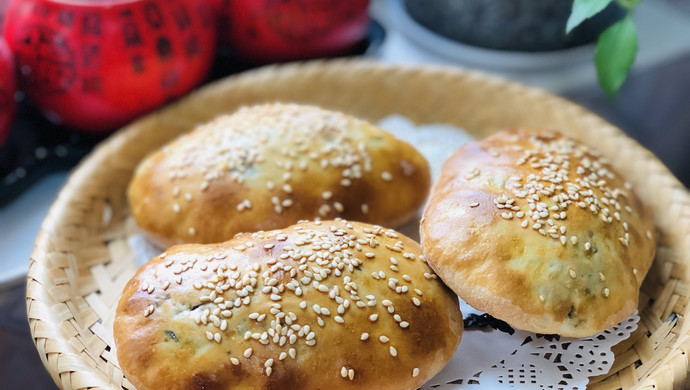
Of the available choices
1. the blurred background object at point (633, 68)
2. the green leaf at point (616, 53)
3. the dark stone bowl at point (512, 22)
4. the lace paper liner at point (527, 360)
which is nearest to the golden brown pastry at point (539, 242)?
the lace paper liner at point (527, 360)

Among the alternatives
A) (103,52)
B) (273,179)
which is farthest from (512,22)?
(103,52)

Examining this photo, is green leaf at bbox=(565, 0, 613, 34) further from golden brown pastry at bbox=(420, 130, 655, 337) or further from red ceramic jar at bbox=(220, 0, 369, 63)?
red ceramic jar at bbox=(220, 0, 369, 63)

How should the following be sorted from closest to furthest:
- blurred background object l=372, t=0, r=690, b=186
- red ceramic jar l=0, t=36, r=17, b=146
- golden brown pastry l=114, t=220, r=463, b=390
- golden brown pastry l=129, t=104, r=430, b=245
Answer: golden brown pastry l=114, t=220, r=463, b=390 → golden brown pastry l=129, t=104, r=430, b=245 → red ceramic jar l=0, t=36, r=17, b=146 → blurred background object l=372, t=0, r=690, b=186

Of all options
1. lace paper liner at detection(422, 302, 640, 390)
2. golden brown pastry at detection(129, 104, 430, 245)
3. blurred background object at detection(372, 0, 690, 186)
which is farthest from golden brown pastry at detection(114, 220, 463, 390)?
blurred background object at detection(372, 0, 690, 186)

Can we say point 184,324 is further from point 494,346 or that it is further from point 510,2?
point 510,2

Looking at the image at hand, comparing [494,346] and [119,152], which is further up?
[119,152]

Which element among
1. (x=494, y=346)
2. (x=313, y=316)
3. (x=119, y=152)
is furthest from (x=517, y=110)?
(x=119, y=152)

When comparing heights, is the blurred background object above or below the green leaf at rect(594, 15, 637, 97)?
below
